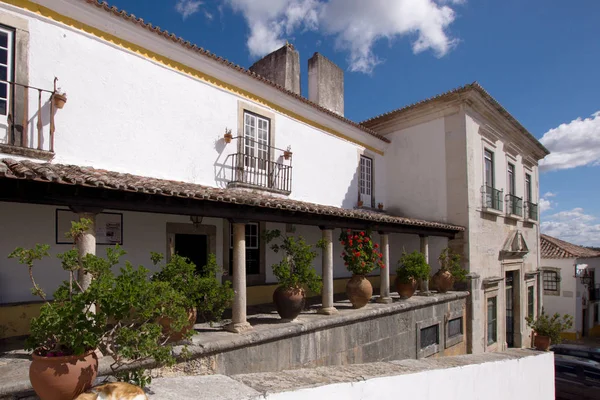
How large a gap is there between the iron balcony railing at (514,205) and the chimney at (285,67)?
936cm

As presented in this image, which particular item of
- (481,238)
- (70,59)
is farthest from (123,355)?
(481,238)

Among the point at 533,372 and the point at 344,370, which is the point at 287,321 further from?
the point at 533,372

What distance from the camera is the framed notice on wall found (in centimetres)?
654

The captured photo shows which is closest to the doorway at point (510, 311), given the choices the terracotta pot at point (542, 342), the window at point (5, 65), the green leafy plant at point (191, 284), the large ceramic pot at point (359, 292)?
the terracotta pot at point (542, 342)

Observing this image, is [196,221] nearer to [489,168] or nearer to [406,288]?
[406,288]

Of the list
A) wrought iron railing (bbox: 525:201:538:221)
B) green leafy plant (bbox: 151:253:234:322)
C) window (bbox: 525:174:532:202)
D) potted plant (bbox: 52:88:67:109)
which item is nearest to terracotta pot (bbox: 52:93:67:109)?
potted plant (bbox: 52:88:67:109)

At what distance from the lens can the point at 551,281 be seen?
24.3m

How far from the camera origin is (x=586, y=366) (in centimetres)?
1192

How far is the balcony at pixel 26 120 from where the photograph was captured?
228 inches

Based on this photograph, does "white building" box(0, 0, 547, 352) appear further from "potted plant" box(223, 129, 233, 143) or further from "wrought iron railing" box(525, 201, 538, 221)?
"wrought iron railing" box(525, 201, 538, 221)

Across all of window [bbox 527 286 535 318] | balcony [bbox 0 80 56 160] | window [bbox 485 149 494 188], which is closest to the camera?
balcony [bbox 0 80 56 160]

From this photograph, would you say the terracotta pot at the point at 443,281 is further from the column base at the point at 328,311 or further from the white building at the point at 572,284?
the white building at the point at 572,284

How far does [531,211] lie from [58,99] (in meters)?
18.3

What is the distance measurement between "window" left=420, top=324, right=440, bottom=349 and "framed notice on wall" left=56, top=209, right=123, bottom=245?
764 centimetres
